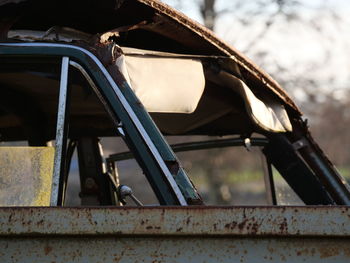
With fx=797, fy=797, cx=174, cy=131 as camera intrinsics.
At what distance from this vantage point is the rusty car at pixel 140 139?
98.2 inches

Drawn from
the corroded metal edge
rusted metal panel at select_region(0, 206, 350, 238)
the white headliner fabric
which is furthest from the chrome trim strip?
the corroded metal edge

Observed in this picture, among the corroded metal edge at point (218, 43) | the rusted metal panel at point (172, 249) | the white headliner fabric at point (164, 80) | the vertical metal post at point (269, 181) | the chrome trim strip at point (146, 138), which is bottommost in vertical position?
the rusted metal panel at point (172, 249)

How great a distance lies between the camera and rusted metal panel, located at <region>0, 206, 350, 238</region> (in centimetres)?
247

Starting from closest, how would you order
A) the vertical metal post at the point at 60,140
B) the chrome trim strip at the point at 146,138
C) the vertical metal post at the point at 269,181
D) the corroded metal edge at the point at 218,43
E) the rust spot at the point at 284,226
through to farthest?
the rust spot at the point at 284,226 → the chrome trim strip at the point at 146,138 → the vertical metal post at the point at 60,140 → the corroded metal edge at the point at 218,43 → the vertical metal post at the point at 269,181

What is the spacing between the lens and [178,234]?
8.20ft

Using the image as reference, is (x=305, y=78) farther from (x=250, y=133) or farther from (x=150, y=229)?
(x=150, y=229)

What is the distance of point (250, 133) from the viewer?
15.5ft

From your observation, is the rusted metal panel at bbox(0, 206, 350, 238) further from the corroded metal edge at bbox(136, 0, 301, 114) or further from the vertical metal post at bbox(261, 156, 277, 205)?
the vertical metal post at bbox(261, 156, 277, 205)

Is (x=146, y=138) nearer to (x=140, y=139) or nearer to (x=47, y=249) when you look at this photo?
(x=140, y=139)

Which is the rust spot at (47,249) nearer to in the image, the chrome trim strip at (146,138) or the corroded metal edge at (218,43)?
the chrome trim strip at (146,138)

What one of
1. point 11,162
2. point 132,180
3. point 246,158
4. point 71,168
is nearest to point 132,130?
point 11,162

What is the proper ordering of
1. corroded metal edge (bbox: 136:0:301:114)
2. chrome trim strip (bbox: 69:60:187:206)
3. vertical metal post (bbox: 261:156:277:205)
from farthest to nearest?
1. vertical metal post (bbox: 261:156:277:205)
2. corroded metal edge (bbox: 136:0:301:114)
3. chrome trim strip (bbox: 69:60:187:206)

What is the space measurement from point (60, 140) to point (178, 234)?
0.73 m

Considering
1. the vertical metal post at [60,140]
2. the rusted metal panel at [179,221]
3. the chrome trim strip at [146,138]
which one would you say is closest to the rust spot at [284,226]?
the rusted metal panel at [179,221]
